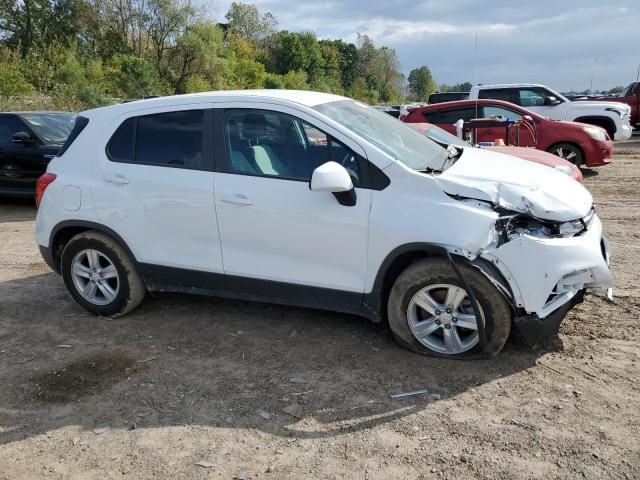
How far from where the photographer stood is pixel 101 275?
464cm

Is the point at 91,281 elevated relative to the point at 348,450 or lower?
elevated

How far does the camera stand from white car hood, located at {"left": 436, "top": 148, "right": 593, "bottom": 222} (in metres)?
3.43

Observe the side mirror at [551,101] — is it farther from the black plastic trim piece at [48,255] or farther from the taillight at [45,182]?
the black plastic trim piece at [48,255]

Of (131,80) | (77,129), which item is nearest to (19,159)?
(77,129)

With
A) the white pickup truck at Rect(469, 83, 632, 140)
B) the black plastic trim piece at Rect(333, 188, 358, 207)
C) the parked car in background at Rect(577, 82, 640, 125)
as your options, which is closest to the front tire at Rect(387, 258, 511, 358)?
the black plastic trim piece at Rect(333, 188, 358, 207)

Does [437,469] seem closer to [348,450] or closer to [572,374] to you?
[348,450]

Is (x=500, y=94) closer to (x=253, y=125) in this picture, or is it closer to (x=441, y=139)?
(x=441, y=139)

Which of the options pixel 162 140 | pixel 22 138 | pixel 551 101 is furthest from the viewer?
pixel 551 101

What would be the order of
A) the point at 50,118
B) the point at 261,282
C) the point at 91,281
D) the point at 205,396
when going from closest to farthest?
the point at 205,396, the point at 261,282, the point at 91,281, the point at 50,118

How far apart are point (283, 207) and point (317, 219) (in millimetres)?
262

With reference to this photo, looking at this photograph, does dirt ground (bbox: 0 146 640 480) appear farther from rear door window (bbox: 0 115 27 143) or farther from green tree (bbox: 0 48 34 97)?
green tree (bbox: 0 48 34 97)

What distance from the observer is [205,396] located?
135 inches

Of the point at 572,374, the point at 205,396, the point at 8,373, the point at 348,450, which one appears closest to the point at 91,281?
the point at 8,373

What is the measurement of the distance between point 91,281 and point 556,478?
3.77 m
